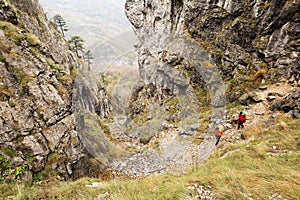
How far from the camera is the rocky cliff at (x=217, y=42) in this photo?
13336mm

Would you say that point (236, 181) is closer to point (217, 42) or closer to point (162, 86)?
point (217, 42)

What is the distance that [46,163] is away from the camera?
30.4 feet

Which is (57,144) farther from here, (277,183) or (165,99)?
(165,99)

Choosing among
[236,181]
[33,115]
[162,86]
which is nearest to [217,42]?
[162,86]

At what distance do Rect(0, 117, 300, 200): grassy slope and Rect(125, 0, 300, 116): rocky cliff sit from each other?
4.00m

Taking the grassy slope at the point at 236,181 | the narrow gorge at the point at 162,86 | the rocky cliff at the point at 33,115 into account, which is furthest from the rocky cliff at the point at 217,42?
the rocky cliff at the point at 33,115

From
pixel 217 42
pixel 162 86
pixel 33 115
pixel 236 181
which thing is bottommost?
pixel 162 86

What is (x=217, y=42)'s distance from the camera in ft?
62.1

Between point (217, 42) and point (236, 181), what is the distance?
18.3 m

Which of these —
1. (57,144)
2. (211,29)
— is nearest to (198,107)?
(211,29)

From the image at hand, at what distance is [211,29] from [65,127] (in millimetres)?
18280

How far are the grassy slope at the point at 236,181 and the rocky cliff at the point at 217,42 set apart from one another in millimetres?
4004

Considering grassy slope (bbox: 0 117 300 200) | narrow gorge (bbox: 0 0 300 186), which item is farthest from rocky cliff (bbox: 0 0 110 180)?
grassy slope (bbox: 0 117 300 200)

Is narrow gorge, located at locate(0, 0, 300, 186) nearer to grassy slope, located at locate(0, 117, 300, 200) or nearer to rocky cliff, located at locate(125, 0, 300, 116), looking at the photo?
rocky cliff, located at locate(125, 0, 300, 116)
